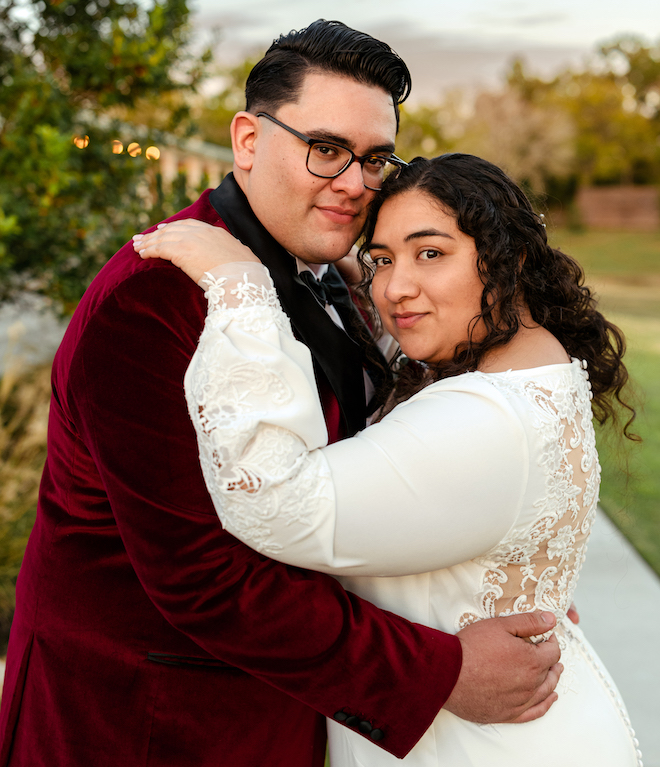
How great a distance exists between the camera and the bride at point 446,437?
4.30ft

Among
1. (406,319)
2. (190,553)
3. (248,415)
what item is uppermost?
(406,319)

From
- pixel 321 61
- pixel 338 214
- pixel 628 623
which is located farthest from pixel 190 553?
pixel 628 623

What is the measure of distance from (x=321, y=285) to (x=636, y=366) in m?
10.3

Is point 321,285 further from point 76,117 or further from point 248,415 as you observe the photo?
point 76,117

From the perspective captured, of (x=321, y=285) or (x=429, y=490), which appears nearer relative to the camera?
(x=429, y=490)

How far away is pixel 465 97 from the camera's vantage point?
49.9m

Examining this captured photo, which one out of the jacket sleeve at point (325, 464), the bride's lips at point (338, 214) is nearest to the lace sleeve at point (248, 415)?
the jacket sleeve at point (325, 464)

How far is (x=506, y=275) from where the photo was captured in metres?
1.74

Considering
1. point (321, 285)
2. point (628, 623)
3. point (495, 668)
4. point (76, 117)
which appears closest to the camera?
point (495, 668)

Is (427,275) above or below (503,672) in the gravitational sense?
above

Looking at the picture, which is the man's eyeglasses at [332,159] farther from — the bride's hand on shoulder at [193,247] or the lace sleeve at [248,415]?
the lace sleeve at [248,415]

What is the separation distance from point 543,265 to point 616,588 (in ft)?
11.8

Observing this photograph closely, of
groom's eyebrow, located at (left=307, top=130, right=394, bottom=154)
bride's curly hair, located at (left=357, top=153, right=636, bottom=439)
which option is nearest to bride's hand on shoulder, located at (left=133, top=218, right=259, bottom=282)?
groom's eyebrow, located at (left=307, top=130, right=394, bottom=154)

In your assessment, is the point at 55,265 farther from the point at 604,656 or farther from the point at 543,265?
the point at 604,656
